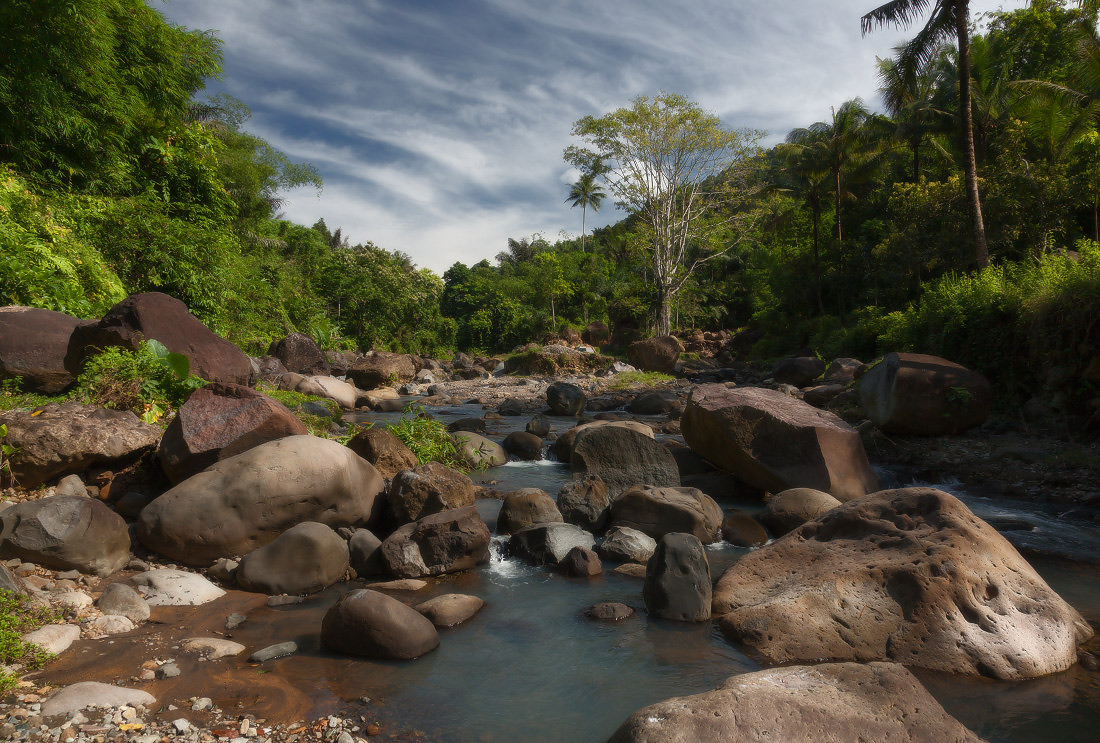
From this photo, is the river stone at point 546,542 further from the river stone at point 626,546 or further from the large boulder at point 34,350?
the large boulder at point 34,350

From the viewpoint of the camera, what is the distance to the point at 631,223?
154 feet

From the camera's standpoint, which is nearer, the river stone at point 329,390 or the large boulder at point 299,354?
the river stone at point 329,390

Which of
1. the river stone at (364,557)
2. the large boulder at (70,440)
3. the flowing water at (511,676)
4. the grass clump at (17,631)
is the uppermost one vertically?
the large boulder at (70,440)

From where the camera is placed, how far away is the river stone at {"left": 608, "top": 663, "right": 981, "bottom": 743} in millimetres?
3121

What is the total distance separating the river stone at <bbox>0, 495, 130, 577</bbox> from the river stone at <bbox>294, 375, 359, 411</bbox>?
34.7 ft

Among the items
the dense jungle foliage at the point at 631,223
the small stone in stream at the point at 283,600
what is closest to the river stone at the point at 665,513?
the small stone in stream at the point at 283,600

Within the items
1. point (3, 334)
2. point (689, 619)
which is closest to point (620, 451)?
point (689, 619)

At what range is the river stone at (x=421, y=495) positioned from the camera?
686cm

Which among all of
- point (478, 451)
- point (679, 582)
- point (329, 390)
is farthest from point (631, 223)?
point (679, 582)

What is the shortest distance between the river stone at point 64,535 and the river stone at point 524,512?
3681 millimetres

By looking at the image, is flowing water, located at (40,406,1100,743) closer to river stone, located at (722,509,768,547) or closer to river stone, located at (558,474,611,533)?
river stone, located at (558,474,611,533)

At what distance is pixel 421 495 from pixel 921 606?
4.74 meters

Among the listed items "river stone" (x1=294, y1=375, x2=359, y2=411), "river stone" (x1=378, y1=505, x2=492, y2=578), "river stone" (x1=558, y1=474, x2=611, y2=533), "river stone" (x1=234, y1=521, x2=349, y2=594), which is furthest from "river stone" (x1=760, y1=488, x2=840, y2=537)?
"river stone" (x1=294, y1=375, x2=359, y2=411)

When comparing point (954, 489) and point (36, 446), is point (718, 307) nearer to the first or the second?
point (954, 489)
